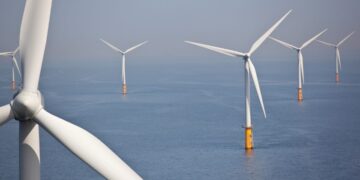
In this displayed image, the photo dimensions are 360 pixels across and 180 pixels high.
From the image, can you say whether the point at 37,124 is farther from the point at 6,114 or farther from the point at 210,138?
the point at 210,138

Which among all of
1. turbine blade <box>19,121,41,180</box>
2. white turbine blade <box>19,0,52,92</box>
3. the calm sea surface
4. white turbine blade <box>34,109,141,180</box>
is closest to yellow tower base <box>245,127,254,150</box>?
the calm sea surface

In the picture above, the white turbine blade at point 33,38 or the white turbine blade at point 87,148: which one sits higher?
the white turbine blade at point 33,38

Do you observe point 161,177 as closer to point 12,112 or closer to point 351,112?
point 12,112

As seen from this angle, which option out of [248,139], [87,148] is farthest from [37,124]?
[248,139]

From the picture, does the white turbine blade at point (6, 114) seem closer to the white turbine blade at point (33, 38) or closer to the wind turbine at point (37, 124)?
the wind turbine at point (37, 124)

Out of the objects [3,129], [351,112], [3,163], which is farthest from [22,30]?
[351,112]

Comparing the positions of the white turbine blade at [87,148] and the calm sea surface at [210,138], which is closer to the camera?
the white turbine blade at [87,148]

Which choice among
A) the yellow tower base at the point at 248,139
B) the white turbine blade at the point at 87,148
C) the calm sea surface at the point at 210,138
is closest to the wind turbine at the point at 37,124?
the white turbine blade at the point at 87,148

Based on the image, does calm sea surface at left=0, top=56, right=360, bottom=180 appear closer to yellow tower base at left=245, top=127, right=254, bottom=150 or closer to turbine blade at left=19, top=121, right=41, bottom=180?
yellow tower base at left=245, top=127, right=254, bottom=150
